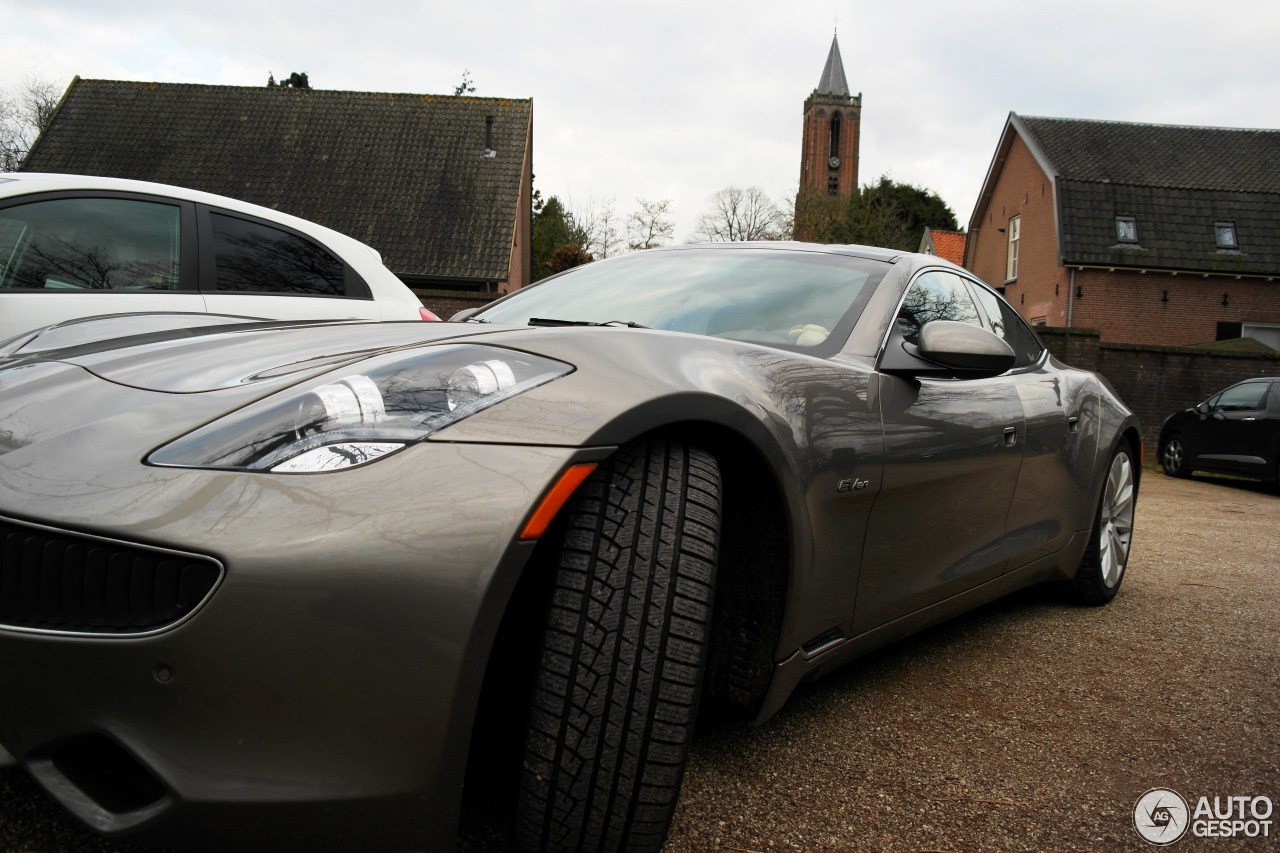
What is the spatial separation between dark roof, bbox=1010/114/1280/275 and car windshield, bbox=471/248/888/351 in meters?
21.1

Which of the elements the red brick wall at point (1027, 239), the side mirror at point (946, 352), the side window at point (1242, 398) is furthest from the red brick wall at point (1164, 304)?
the side mirror at point (946, 352)

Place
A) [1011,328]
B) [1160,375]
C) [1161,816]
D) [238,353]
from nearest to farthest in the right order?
[238,353] → [1161,816] → [1011,328] → [1160,375]

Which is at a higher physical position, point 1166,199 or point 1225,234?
point 1166,199

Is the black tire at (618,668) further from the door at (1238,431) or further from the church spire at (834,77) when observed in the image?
the church spire at (834,77)

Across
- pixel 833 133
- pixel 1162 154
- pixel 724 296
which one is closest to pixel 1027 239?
pixel 1162 154

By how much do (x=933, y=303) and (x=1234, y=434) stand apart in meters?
10.1

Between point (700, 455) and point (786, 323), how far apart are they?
0.79m

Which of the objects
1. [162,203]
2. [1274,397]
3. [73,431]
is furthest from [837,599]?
[1274,397]

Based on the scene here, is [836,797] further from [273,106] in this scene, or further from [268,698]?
[273,106]

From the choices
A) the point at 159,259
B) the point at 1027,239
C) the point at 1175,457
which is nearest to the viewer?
the point at 159,259

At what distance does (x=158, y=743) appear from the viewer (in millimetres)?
1166

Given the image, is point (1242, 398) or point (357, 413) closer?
point (357, 413)

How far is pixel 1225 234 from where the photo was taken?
21703 mm

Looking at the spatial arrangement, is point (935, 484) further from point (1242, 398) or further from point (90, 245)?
point (1242, 398)
